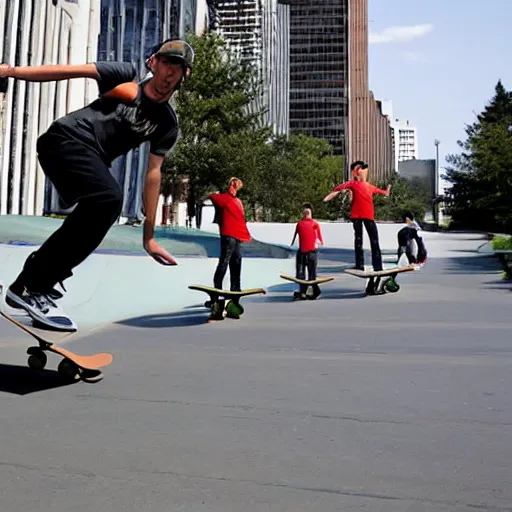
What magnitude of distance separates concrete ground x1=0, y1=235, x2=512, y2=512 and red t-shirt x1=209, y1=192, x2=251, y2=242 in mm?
2583

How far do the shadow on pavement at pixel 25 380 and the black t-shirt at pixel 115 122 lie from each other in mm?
1401

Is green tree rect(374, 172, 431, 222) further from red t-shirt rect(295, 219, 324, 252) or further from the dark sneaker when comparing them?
the dark sneaker

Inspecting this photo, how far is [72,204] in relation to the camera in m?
4.12

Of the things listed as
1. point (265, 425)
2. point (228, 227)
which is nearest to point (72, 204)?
point (265, 425)

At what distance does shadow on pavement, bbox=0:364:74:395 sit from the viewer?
4188mm

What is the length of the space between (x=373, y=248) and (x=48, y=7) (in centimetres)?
2251

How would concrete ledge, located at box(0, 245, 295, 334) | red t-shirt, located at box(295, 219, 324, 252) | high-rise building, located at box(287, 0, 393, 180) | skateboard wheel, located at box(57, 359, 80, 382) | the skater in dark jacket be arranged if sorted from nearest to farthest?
skateboard wheel, located at box(57, 359, 80, 382) → concrete ledge, located at box(0, 245, 295, 334) → red t-shirt, located at box(295, 219, 324, 252) → the skater in dark jacket → high-rise building, located at box(287, 0, 393, 180)

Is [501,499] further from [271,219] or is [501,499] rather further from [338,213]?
[338,213]

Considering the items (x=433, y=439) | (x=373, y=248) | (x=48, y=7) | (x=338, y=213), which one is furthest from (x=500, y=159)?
(x=338, y=213)

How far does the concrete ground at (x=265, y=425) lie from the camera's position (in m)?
2.45

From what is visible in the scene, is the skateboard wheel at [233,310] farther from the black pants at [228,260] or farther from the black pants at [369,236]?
the black pants at [369,236]

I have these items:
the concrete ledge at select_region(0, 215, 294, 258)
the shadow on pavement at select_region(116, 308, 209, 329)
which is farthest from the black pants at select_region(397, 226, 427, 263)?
the shadow on pavement at select_region(116, 308, 209, 329)

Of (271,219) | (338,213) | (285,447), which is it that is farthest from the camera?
(338,213)

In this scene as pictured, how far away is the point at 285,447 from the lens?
3.02 m
